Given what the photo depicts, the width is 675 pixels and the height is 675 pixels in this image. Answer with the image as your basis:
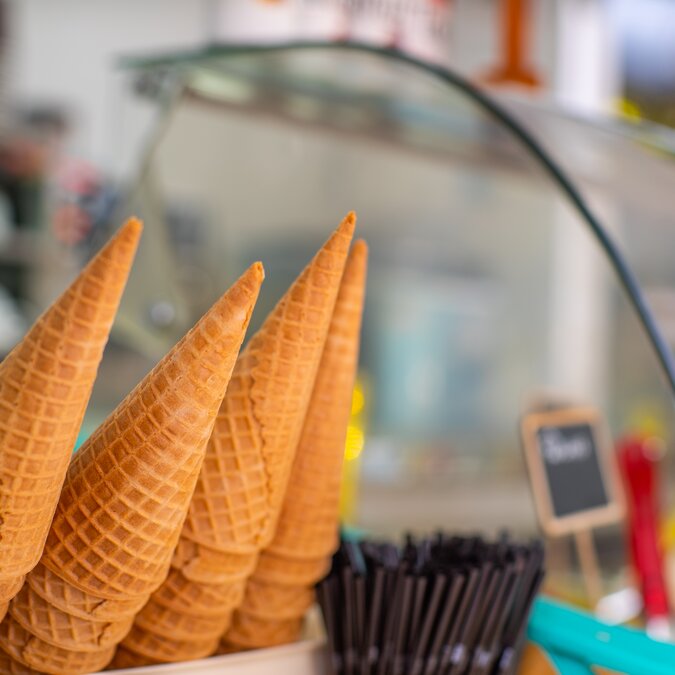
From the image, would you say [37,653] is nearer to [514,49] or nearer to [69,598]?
[69,598]

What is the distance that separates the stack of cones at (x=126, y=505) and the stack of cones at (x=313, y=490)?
0.11m

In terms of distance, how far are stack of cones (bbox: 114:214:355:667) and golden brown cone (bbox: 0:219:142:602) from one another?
0.37ft

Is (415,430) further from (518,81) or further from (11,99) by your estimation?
(518,81)

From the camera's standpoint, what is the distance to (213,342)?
0.47m

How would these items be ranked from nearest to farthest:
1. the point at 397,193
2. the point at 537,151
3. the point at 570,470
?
the point at 537,151
the point at 570,470
the point at 397,193

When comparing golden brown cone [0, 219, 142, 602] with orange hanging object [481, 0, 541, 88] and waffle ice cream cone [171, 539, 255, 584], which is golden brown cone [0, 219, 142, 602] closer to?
waffle ice cream cone [171, 539, 255, 584]

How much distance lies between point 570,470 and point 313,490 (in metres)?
0.54

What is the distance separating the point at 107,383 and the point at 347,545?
3.60 ft

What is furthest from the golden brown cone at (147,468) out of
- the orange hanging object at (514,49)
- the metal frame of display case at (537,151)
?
the orange hanging object at (514,49)

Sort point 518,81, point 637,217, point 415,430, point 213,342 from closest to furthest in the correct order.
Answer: point 213,342
point 637,217
point 518,81
point 415,430

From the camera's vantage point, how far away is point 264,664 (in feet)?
1.97

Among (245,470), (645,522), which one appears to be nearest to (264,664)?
(245,470)

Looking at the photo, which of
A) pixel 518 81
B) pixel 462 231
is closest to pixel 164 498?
pixel 518 81

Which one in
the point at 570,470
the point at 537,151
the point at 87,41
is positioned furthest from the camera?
the point at 87,41
